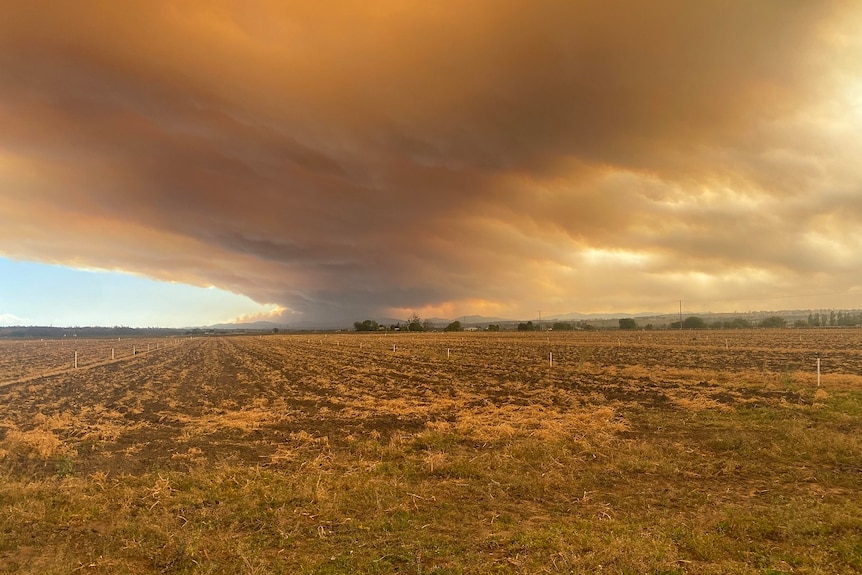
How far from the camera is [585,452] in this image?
12289mm

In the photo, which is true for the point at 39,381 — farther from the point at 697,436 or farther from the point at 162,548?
the point at 697,436

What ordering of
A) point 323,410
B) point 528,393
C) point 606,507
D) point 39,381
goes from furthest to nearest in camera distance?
1. point 39,381
2. point 528,393
3. point 323,410
4. point 606,507

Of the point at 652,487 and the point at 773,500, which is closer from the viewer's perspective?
the point at 773,500

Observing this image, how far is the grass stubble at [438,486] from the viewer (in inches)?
262

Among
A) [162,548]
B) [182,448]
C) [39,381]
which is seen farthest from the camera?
[39,381]

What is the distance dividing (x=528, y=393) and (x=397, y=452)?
13140mm

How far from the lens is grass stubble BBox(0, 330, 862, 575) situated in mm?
6660

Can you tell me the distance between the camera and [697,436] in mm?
14141

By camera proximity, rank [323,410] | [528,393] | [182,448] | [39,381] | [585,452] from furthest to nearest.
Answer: [39,381] < [528,393] < [323,410] < [182,448] < [585,452]

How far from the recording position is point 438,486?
9773 mm

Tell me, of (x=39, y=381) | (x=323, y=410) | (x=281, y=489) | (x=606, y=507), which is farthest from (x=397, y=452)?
(x=39, y=381)

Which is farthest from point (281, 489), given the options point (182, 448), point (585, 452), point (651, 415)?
point (651, 415)

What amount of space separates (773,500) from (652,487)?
214 centimetres

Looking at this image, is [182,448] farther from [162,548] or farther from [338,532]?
[338,532]
